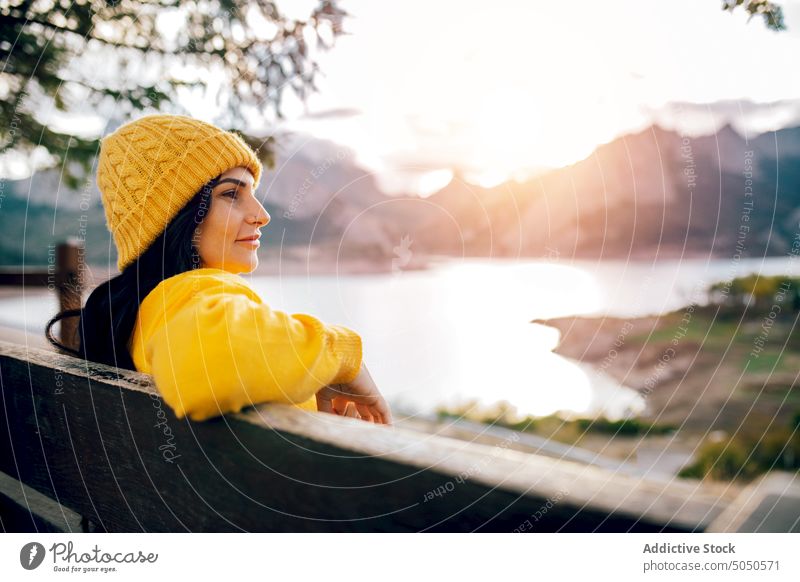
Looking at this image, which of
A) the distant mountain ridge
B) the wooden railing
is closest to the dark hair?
the distant mountain ridge

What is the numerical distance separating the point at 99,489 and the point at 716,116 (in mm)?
1301

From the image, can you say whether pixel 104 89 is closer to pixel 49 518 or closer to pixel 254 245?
pixel 254 245

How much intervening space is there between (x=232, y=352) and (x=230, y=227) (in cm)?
36

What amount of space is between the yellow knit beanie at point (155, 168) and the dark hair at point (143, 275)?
1cm

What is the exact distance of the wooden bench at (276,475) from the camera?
456 mm

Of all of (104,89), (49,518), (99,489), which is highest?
(104,89)

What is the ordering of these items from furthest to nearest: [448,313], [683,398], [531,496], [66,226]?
[683,398]
[66,226]
[448,313]
[531,496]

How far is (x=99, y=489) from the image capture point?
821mm

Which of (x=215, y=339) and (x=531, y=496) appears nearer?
(x=531, y=496)

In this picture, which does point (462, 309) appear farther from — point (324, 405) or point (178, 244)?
point (178, 244)

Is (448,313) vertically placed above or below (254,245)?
below

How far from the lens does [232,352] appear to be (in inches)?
23.1

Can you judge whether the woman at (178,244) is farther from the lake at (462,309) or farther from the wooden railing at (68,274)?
the wooden railing at (68,274)
